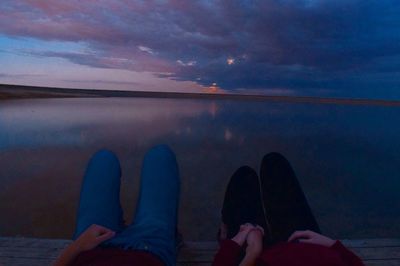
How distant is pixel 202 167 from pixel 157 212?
3391 mm

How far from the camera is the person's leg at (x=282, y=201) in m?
1.97

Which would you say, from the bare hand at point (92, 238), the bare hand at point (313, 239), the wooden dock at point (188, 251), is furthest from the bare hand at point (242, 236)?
the wooden dock at point (188, 251)

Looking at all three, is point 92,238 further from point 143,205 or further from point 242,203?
point 242,203

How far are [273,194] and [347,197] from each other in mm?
2520

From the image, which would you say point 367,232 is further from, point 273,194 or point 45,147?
point 45,147

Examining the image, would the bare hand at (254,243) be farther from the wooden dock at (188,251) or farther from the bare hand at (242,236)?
the wooden dock at (188,251)

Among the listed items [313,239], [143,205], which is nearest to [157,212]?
[143,205]

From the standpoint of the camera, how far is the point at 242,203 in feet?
7.51

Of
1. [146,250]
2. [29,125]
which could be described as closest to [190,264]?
[146,250]

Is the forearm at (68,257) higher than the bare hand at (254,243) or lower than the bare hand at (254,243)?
lower

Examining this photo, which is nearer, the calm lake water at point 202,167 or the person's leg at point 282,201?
the person's leg at point 282,201

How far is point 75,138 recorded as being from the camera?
23.2 feet

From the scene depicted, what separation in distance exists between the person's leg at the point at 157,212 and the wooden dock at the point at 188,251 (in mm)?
599

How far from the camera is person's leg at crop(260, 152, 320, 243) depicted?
77.5 inches
